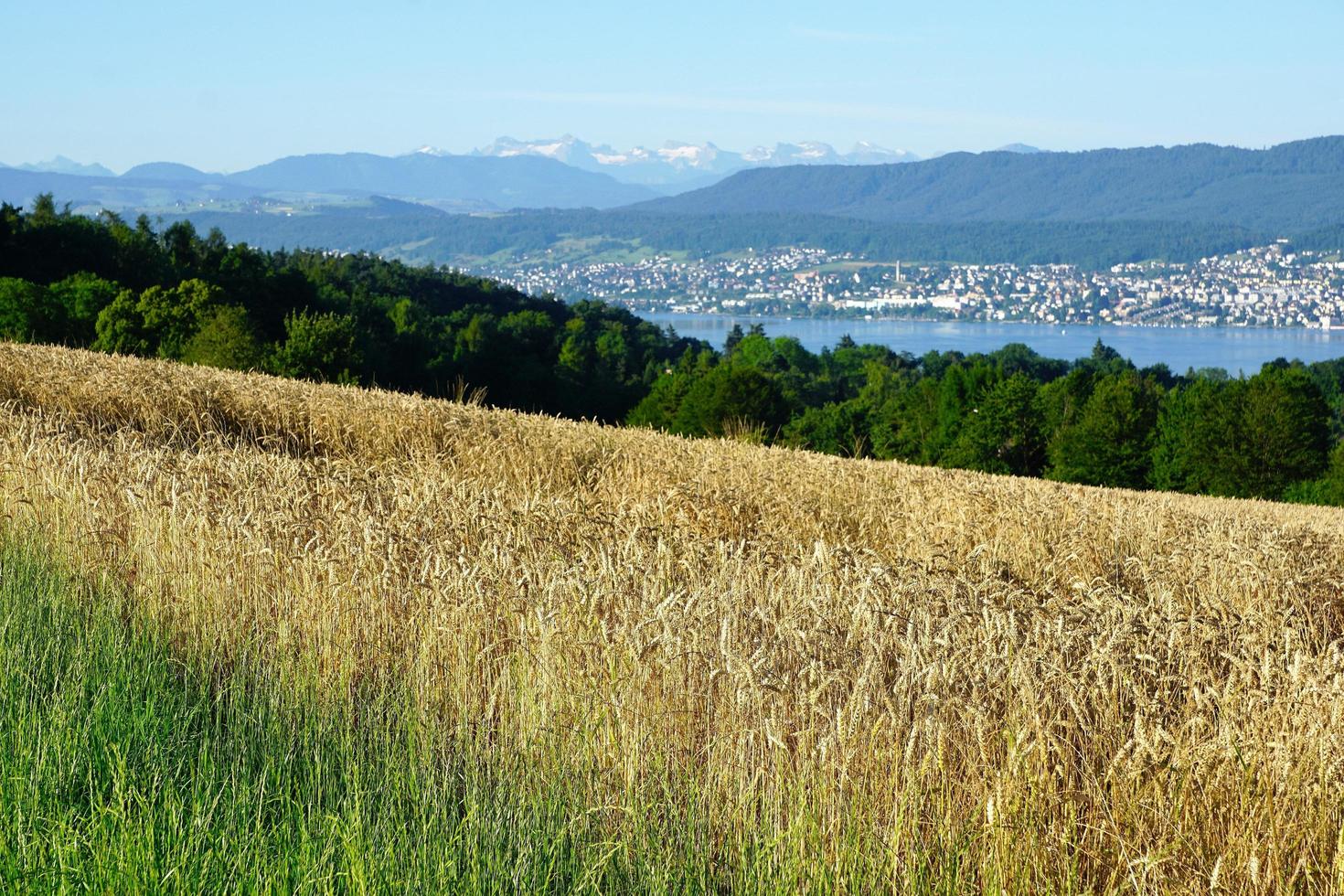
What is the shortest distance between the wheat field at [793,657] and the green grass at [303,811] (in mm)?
57

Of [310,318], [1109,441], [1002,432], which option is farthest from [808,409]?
[310,318]

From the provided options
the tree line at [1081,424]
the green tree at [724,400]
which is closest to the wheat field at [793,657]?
the tree line at [1081,424]

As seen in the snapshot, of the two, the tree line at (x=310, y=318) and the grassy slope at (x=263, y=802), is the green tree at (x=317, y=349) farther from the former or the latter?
the grassy slope at (x=263, y=802)

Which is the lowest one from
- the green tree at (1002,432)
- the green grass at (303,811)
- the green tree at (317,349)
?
the green tree at (1002,432)

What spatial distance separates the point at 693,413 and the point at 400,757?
62.7 metres

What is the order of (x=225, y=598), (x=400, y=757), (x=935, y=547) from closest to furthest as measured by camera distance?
(x=400, y=757), (x=225, y=598), (x=935, y=547)

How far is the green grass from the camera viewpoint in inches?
112

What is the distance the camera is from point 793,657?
148 inches

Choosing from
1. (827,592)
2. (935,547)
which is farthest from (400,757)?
(935,547)

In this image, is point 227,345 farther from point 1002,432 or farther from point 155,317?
point 1002,432

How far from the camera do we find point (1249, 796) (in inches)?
118

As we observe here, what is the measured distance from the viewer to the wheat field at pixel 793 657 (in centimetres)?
301

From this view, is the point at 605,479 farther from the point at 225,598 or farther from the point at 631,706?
the point at 631,706

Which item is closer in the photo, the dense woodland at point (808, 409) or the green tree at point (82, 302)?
the green tree at point (82, 302)
